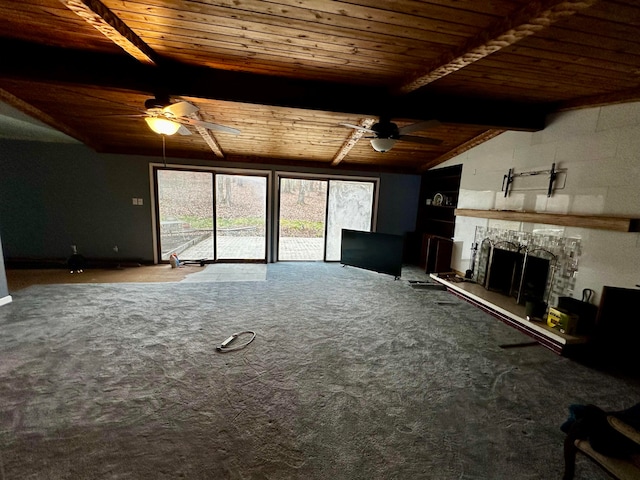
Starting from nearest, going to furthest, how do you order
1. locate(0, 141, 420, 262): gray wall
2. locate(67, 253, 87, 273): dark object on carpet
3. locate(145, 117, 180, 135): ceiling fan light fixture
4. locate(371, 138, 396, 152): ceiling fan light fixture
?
locate(145, 117, 180, 135): ceiling fan light fixture < locate(371, 138, 396, 152): ceiling fan light fixture < locate(67, 253, 87, 273): dark object on carpet < locate(0, 141, 420, 262): gray wall

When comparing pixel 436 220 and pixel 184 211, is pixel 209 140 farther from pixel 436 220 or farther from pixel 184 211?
pixel 436 220

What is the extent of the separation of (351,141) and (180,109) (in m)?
2.92

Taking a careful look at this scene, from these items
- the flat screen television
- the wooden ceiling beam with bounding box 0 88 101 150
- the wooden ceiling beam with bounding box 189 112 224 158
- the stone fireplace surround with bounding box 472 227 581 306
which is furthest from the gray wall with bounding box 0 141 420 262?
the flat screen television

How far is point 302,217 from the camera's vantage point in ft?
21.8

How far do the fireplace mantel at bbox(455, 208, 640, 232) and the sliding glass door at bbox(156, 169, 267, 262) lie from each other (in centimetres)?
464

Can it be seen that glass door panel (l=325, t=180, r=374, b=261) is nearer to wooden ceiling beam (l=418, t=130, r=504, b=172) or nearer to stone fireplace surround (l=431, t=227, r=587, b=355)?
wooden ceiling beam (l=418, t=130, r=504, b=172)

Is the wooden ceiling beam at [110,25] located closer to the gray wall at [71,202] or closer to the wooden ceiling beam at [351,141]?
the wooden ceiling beam at [351,141]

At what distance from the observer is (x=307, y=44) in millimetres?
2383

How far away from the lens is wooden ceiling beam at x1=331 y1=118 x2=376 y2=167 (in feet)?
13.0

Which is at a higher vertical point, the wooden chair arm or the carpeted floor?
the wooden chair arm

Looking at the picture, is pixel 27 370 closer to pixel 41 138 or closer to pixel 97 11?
pixel 97 11

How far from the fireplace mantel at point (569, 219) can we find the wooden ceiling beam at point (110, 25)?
4993 millimetres

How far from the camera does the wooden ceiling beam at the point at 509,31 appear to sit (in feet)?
5.47

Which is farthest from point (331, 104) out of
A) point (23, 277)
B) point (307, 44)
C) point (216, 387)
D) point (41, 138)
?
point (23, 277)
